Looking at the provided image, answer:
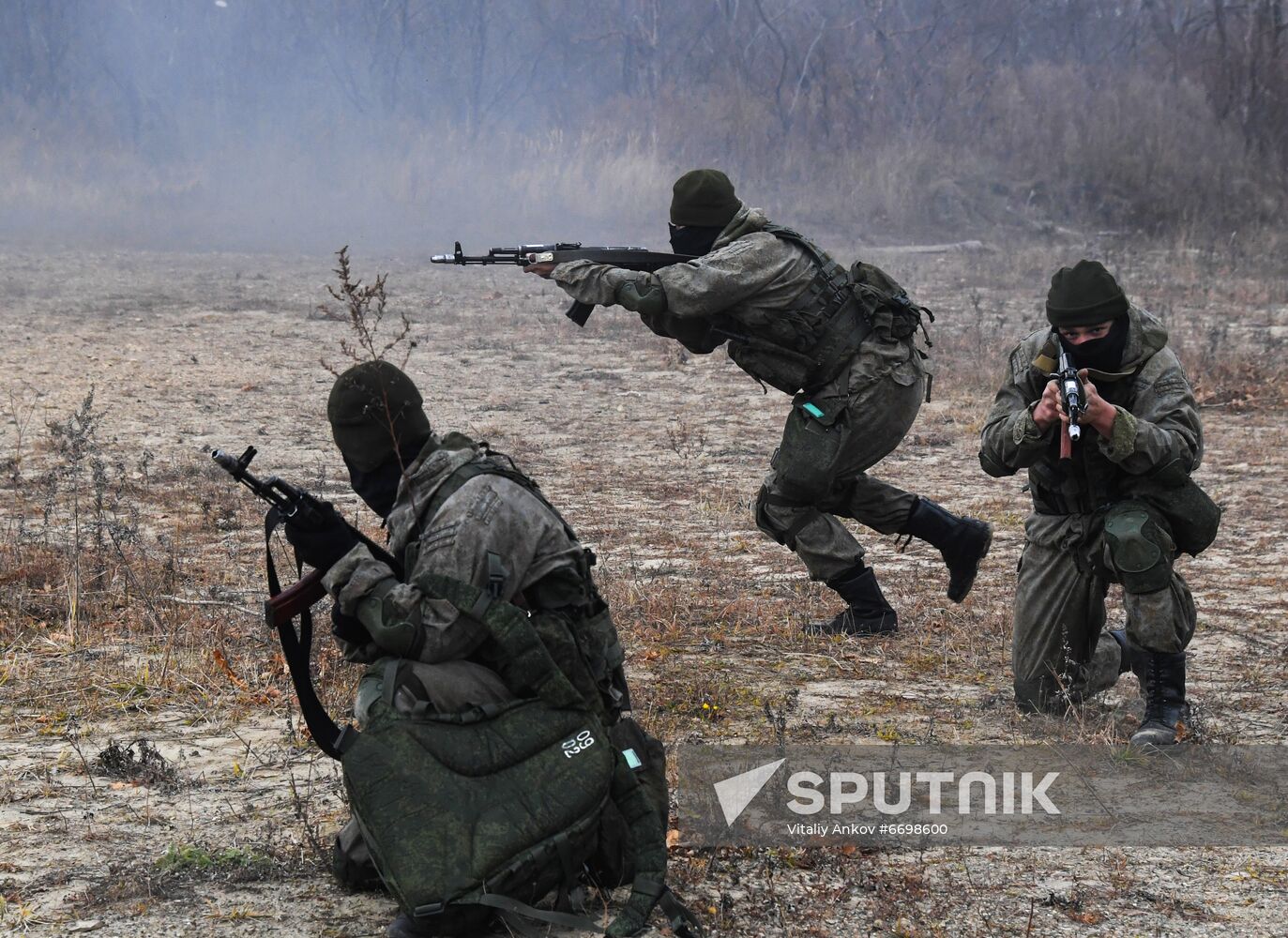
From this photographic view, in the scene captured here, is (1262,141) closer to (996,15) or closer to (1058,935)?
(996,15)

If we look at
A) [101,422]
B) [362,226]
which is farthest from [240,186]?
[101,422]

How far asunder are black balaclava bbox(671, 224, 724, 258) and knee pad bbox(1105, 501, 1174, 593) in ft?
7.02

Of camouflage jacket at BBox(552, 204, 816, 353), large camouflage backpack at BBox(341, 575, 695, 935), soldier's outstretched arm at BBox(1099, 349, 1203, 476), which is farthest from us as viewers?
camouflage jacket at BBox(552, 204, 816, 353)

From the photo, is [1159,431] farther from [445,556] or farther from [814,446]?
[445,556]

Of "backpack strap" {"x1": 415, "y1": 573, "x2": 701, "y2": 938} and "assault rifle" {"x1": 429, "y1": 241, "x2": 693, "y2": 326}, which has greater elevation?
"assault rifle" {"x1": 429, "y1": 241, "x2": 693, "y2": 326}

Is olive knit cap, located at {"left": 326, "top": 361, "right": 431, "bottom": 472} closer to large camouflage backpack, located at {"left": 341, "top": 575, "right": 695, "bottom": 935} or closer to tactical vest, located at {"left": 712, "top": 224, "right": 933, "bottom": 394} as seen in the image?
large camouflage backpack, located at {"left": 341, "top": 575, "right": 695, "bottom": 935}

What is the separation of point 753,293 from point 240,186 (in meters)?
28.7

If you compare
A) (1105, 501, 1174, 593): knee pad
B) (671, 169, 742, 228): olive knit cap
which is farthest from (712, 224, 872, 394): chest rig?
(1105, 501, 1174, 593): knee pad

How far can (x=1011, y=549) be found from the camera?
6992mm

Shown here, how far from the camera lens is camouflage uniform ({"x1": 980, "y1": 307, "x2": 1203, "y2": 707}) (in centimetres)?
412

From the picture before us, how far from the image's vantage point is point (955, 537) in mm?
5520

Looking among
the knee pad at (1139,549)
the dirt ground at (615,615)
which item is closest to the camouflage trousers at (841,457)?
the dirt ground at (615,615)

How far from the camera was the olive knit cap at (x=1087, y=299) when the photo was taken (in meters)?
4.13

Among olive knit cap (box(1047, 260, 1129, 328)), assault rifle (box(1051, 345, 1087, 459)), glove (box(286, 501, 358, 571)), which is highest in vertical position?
olive knit cap (box(1047, 260, 1129, 328))
